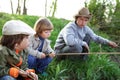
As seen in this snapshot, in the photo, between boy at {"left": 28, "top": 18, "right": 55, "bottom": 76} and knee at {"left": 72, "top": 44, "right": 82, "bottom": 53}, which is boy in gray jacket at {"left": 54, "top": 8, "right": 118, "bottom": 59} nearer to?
knee at {"left": 72, "top": 44, "right": 82, "bottom": 53}

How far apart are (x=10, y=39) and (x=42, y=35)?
0.84 m

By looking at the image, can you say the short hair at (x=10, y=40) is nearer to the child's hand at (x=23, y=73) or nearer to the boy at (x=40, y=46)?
the child's hand at (x=23, y=73)

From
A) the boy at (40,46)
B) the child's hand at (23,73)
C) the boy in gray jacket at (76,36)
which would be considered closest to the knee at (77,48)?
the boy in gray jacket at (76,36)

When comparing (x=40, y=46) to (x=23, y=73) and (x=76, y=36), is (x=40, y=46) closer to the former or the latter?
(x=76, y=36)

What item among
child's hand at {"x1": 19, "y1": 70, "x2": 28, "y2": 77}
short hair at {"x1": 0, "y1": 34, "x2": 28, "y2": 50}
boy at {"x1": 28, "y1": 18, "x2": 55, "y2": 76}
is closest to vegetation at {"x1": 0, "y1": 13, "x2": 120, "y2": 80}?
boy at {"x1": 28, "y1": 18, "x2": 55, "y2": 76}

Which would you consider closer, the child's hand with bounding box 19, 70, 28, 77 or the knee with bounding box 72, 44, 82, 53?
the child's hand with bounding box 19, 70, 28, 77

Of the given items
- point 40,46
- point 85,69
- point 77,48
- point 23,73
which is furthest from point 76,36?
point 23,73

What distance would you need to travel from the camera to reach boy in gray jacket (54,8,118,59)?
14.8 ft

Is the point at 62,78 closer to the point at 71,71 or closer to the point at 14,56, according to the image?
the point at 71,71

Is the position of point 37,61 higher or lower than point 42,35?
lower

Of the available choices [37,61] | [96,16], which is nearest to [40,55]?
[37,61]

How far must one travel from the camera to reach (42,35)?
4094mm

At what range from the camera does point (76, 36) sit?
15.4 ft

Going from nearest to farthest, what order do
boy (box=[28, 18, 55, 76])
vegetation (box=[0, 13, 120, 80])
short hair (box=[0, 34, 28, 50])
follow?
short hair (box=[0, 34, 28, 50]) → boy (box=[28, 18, 55, 76]) → vegetation (box=[0, 13, 120, 80])
